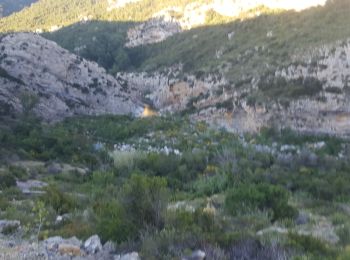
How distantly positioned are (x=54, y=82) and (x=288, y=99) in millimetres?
18444

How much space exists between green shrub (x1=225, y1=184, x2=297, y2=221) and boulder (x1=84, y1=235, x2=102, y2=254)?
143 inches

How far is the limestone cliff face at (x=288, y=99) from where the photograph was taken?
1405 inches

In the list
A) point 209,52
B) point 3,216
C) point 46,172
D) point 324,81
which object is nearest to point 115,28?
point 209,52

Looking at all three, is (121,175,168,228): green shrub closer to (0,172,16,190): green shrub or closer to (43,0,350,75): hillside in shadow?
(0,172,16,190): green shrub

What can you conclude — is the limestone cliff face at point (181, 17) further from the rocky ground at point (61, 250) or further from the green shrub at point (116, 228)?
the rocky ground at point (61, 250)

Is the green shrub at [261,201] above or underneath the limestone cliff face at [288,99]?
above

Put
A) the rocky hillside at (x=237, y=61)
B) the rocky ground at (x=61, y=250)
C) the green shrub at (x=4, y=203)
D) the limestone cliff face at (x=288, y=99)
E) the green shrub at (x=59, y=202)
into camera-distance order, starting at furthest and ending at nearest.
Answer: the rocky hillside at (x=237, y=61)
the limestone cliff face at (x=288, y=99)
the green shrub at (x=4, y=203)
the green shrub at (x=59, y=202)
the rocky ground at (x=61, y=250)

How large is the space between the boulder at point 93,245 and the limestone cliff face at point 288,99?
27.4 metres

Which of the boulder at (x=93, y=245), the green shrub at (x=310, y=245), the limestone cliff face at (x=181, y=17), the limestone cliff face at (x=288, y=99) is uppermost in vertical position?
the limestone cliff face at (x=181, y=17)

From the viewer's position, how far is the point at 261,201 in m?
10.5

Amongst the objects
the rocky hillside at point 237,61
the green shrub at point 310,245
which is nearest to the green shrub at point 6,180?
the green shrub at point 310,245

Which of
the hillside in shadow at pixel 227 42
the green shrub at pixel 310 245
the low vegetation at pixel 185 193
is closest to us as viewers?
the green shrub at pixel 310 245

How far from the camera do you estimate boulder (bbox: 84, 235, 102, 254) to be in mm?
7015

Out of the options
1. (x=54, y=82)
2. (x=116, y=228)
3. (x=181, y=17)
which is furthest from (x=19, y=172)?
(x=181, y=17)
